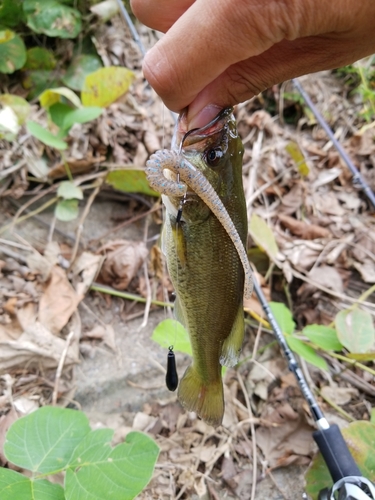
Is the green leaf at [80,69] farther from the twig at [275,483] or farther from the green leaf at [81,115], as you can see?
the twig at [275,483]

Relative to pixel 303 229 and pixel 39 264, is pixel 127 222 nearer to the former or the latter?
pixel 39 264

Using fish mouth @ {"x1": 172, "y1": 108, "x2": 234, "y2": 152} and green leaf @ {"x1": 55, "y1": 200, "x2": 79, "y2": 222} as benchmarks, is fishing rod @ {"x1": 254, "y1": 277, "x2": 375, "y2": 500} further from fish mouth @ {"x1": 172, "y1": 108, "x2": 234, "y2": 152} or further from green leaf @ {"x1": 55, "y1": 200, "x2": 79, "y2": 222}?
green leaf @ {"x1": 55, "y1": 200, "x2": 79, "y2": 222}

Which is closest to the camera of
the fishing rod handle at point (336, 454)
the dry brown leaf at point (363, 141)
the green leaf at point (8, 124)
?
the fishing rod handle at point (336, 454)

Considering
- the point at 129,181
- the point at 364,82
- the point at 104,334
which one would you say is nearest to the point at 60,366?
the point at 104,334

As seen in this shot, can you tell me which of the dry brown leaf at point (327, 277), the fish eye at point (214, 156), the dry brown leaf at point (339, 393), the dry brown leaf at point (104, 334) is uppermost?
the fish eye at point (214, 156)

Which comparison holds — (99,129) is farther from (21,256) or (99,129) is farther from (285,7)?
(285,7)

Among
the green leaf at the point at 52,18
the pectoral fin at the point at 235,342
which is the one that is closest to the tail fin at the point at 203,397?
the pectoral fin at the point at 235,342
